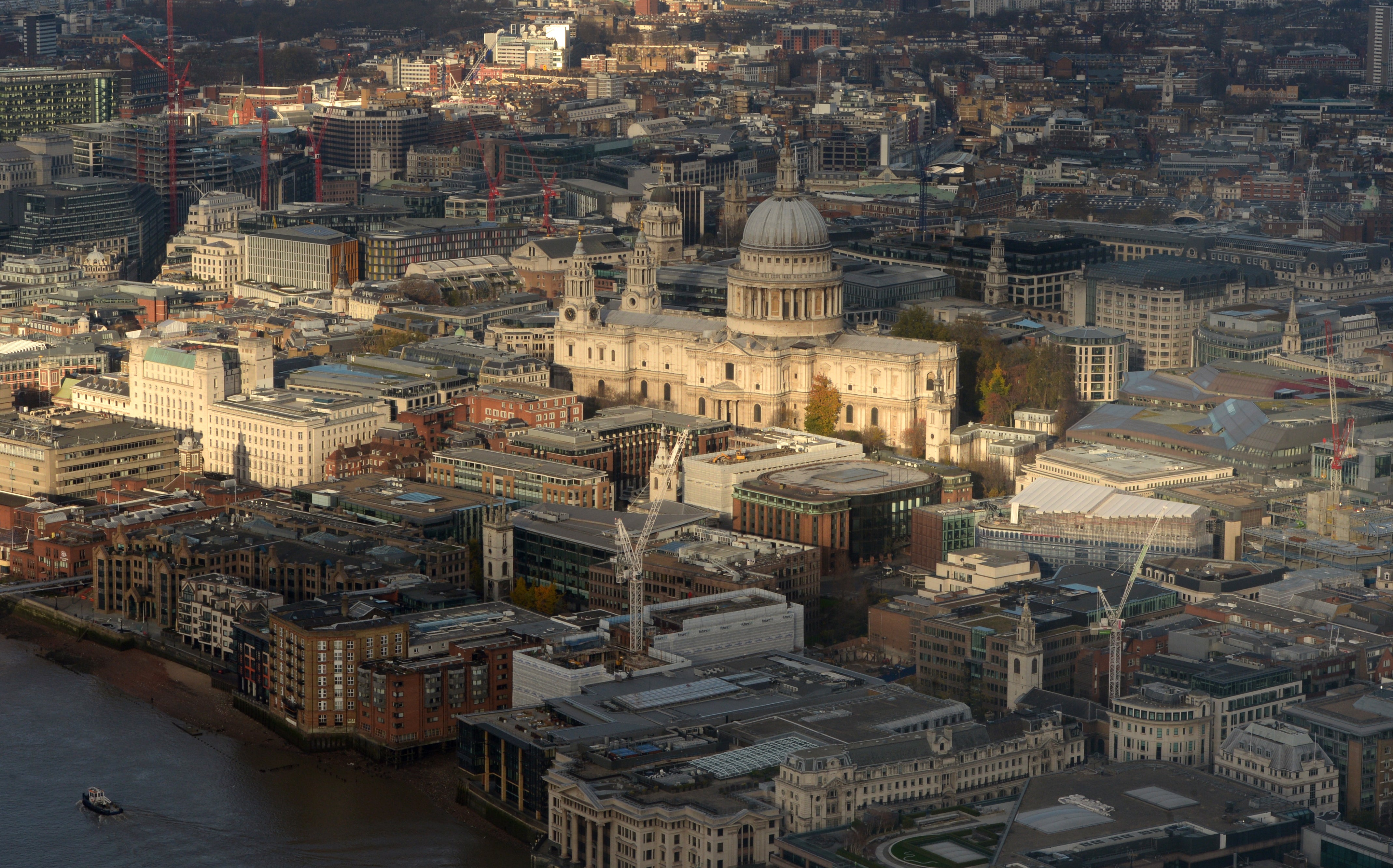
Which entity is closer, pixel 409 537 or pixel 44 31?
pixel 409 537

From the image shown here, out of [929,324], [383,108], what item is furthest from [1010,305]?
[383,108]

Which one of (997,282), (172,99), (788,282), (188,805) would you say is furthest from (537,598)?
(172,99)

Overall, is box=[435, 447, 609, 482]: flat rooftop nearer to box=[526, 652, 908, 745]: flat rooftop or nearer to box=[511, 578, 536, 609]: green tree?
box=[511, 578, 536, 609]: green tree

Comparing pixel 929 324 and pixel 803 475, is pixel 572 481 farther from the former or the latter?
pixel 929 324

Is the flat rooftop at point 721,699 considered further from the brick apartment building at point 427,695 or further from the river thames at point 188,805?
the brick apartment building at point 427,695

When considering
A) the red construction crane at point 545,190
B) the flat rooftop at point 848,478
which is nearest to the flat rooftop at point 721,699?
the flat rooftop at point 848,478

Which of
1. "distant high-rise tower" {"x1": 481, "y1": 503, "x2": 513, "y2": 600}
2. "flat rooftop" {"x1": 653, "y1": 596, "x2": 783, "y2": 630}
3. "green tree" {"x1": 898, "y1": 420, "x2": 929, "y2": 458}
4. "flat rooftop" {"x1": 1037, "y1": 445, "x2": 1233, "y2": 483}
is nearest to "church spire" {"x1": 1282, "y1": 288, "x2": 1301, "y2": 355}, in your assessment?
"flat rooftop" {"x1": 1037, "y1": 445, "x2": 1233, "y2": 483}
